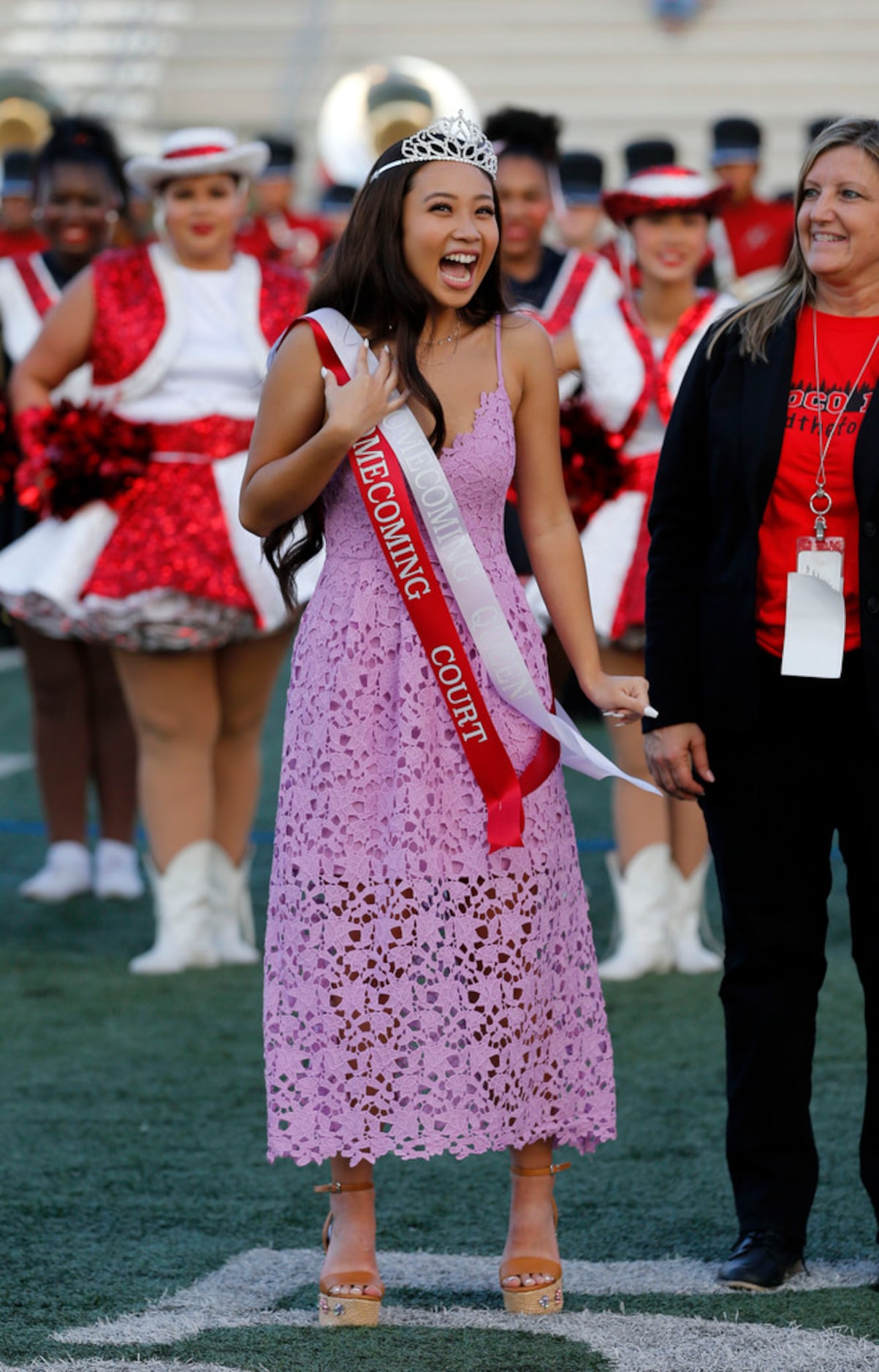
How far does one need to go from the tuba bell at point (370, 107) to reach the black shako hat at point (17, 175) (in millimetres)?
8412

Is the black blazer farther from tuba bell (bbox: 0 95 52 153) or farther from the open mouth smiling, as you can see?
tuba bell (bbox: 0 95 52 153)

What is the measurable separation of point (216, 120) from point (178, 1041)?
19.2 metres

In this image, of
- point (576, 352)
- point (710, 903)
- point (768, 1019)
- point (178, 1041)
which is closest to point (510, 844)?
point (768, 1019)

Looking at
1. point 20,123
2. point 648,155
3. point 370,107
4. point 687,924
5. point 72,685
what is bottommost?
point 687,924

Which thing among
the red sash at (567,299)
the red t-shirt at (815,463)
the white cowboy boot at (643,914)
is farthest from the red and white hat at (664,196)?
the red t-shirt at (815,463)

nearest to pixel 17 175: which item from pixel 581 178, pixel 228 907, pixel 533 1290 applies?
pixel 581 178

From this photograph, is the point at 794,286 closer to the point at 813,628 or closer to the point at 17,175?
the point at 813,628

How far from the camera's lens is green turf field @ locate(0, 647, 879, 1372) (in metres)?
2.96

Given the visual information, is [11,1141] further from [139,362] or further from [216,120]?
[216,120]

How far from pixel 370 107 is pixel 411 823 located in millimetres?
17795

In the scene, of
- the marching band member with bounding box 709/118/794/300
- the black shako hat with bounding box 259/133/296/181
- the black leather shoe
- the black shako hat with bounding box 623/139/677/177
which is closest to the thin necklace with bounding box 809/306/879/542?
the black leather shoe

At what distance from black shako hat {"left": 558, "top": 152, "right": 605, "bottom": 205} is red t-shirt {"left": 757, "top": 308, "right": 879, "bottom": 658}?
24.3 ft

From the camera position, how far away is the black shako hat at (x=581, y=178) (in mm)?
10492

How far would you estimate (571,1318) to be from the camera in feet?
10.2
